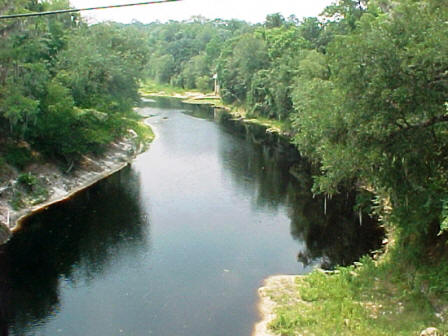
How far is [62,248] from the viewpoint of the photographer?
25.6 meters

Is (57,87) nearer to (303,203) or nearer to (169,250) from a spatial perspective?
(169,250)

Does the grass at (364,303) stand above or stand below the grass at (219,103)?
below

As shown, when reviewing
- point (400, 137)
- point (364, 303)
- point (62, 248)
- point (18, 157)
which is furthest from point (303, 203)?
point (18, 157)

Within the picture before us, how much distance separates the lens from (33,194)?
104ft

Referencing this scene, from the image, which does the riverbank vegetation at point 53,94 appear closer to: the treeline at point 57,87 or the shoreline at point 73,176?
the treeline at point 57,87

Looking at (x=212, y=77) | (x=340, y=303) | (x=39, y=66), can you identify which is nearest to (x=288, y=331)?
(x=340, y=303)

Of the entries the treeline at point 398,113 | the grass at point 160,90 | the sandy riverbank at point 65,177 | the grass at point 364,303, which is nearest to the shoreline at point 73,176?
the sandy riverbank at point 65,177

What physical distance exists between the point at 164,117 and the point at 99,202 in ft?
132

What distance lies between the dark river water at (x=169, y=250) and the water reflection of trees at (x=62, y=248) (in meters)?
0.06

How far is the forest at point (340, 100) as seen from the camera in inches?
656

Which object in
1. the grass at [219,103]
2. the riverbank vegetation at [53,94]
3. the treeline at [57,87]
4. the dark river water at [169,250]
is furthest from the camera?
the grass at [219,103]

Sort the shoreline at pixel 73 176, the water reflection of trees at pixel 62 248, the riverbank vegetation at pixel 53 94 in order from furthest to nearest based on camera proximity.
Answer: the shoreline at pixel 73 176 < the riverbank vegetation at pixel 53 94 < the water reflection of trees at pixel 62 248

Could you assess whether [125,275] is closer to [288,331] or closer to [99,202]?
[288,331]

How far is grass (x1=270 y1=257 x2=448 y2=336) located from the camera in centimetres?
1631
